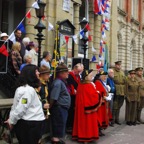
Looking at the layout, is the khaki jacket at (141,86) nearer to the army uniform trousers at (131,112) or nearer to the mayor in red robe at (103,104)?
the army uniform trousers at (131,112)

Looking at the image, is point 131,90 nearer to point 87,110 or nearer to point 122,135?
point 122,135

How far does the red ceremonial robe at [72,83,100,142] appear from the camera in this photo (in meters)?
7.93

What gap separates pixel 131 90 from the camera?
1107 cm

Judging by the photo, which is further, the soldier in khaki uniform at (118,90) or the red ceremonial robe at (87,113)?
the soldier in khaki uniform at (118,90)

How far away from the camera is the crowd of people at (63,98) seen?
460 cm

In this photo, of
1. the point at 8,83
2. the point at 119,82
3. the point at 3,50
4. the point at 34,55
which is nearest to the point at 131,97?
the point at 119,82

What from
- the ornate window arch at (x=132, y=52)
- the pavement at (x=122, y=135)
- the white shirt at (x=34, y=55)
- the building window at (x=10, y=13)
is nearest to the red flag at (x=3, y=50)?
the white shirt at (x=34, y=55)

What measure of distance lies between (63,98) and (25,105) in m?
2.93

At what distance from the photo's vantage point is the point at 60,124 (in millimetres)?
7422

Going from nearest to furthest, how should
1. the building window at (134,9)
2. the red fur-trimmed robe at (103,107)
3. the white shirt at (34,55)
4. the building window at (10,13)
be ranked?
the red fur-trimmed robe at (103,107), the white shirt at (34,55), the building window at (10,13), the building window at (134,9)

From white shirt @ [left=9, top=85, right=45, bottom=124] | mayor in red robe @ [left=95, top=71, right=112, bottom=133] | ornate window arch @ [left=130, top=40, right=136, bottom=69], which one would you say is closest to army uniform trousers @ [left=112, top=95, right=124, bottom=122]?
mayor in red robe @ [left=95, top=71, right=112, bottom=133]

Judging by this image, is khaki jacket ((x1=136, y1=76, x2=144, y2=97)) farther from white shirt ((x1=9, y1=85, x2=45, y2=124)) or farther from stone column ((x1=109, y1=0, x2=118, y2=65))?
stone column ((x1=109, y1=0, x2=118, y2=65))

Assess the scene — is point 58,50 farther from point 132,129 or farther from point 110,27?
point 110,27

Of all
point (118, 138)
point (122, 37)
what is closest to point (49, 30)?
point (118, 138)
